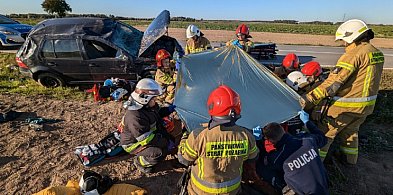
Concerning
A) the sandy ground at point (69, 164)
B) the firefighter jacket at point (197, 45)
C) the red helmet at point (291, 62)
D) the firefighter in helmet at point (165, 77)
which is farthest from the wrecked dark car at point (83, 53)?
the red helmet at point (291, 62)

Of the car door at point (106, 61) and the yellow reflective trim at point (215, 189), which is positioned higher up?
the car door at point (106, 61)

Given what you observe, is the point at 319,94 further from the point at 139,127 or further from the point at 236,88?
the point at 139,127

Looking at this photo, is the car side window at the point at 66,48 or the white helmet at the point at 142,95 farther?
the car side window at the point at 66,48

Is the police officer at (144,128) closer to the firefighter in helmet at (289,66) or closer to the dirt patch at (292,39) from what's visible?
the firefighter in helmet at (289,66)

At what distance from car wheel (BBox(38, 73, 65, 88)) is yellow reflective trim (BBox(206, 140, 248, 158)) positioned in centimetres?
638

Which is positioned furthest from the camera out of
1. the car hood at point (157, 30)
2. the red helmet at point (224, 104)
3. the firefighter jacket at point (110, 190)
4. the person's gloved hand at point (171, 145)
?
the car hood at point (157, 30)

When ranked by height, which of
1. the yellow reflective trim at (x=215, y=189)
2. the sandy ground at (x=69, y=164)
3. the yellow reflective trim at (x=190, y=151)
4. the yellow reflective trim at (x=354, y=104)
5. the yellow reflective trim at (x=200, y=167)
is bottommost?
the sandy ground at (x=69, y=164)

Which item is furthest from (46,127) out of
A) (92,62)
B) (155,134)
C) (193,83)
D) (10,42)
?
(10,42)

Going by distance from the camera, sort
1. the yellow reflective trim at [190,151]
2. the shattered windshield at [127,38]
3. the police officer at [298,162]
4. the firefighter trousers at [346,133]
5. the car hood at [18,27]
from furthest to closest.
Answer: the car hood at [18,27]
the shattered windshield at [127,38]
the firefighter trousers at [346,133]
the police officer at [298,162]
the yellow reflective trim at [190,151]

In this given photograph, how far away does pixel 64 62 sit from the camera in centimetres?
745

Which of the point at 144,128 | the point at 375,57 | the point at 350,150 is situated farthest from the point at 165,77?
the point at 375,57

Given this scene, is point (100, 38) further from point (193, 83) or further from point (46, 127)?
point (193, 83)

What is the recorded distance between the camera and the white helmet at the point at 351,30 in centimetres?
382

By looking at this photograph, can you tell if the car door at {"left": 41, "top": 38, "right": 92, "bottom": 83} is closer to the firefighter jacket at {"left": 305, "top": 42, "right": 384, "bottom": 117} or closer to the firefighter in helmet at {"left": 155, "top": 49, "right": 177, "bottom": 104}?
the firefighter in helmet at {"left": 155, "top": 49, "right": 177, "bottom": 104}
